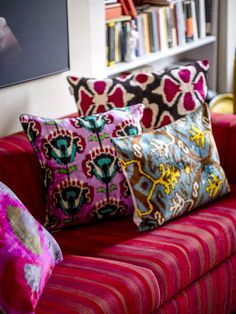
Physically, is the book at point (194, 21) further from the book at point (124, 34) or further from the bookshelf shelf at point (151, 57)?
the book at point (124, 34)

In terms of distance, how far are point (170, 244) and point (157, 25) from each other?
6.10 ft

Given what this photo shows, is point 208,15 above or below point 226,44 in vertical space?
above

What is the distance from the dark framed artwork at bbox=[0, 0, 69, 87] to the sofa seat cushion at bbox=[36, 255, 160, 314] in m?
0.96

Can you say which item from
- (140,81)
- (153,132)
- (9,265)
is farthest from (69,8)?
(9,265)

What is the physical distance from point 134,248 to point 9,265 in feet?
1.84

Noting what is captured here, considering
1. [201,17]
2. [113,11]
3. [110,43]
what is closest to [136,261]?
[110,43]

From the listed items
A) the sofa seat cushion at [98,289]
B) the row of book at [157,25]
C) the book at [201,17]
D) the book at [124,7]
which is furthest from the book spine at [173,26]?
the sofa seat cushion at [98,289]

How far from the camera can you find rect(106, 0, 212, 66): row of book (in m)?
3.59

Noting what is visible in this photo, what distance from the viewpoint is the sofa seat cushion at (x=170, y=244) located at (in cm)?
221

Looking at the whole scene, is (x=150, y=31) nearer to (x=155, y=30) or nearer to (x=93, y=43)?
(x=155, y=30)

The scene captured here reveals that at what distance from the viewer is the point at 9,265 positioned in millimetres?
1853

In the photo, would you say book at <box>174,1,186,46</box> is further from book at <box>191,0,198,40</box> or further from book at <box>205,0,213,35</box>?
book at <box>205,0,213,35</box>

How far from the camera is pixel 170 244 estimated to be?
2.30 m

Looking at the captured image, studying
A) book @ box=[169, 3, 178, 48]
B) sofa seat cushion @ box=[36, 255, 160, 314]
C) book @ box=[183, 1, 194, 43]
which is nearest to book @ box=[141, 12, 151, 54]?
book @ box=[169, 3, 178, 48]
